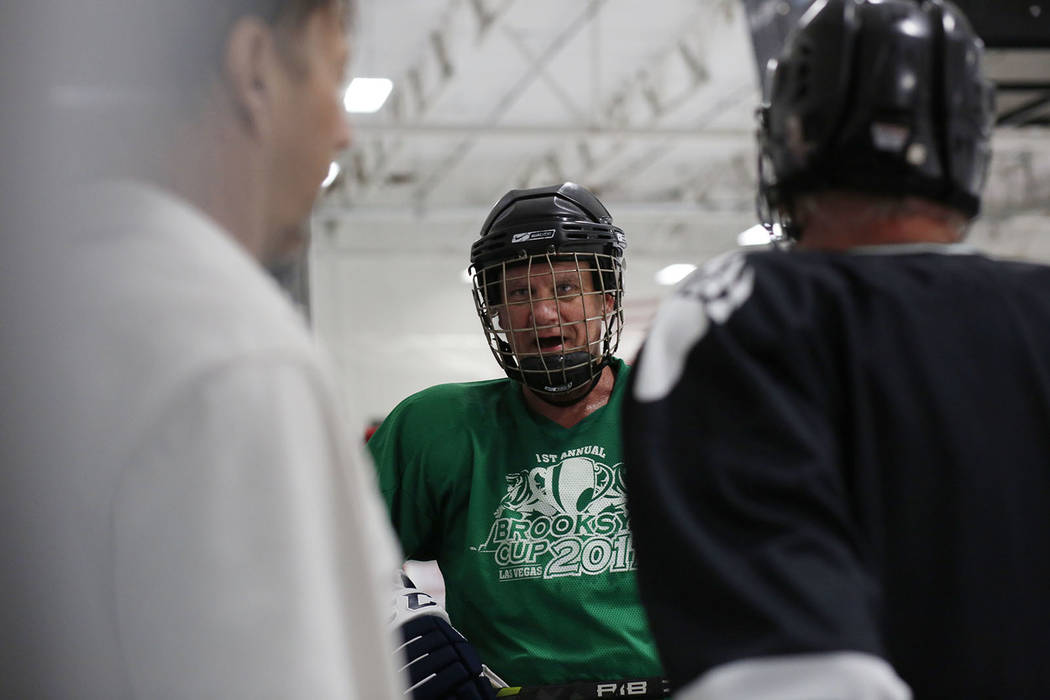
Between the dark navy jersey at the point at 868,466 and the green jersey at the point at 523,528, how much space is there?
3.57 feet

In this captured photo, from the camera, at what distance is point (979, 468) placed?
98 cm

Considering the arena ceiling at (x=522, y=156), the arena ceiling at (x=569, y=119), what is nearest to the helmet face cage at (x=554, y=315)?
the arena ceiling at (x=569, y=119)

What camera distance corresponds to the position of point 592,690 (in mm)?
2006

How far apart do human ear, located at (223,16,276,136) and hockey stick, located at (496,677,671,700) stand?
4.71 ft

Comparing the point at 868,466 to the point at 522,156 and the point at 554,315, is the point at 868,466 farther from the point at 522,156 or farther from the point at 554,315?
the point at 522,156

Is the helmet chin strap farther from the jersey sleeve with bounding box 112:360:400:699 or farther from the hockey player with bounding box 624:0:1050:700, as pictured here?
the jersey sleeve with bounding box 112:360:400:699

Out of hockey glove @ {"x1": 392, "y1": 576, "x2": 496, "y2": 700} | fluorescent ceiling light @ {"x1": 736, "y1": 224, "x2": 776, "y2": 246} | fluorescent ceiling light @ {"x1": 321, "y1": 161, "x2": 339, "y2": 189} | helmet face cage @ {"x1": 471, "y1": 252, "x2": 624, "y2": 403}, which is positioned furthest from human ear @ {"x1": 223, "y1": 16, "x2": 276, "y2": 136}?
fluorescent ceiling light @ {"x1": 736, "y1": 224, "x2": 776, "y2": 246}

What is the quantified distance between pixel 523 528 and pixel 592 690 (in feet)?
1.04

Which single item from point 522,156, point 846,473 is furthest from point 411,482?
point 522,156

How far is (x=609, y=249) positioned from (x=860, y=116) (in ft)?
4.19

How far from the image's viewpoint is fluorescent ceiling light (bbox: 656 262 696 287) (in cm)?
1518

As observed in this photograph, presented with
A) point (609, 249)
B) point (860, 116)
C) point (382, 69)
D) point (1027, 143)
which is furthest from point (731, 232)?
point (860, 116)

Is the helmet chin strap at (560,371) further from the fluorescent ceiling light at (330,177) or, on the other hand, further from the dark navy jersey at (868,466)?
the dark navy jersey at (868,466)

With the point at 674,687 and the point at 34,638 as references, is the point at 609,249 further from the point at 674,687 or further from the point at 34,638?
the point at 34,638
